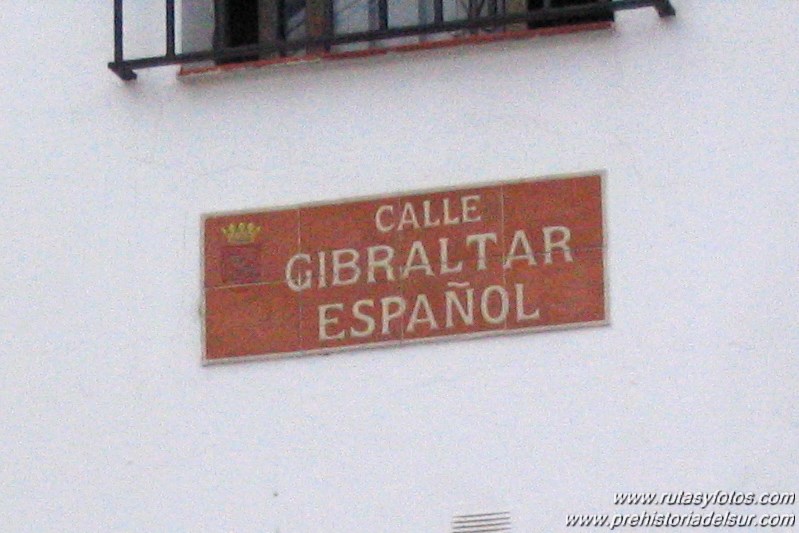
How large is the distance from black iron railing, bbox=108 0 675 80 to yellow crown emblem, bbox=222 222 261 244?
0.53 metres

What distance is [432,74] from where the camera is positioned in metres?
7.39

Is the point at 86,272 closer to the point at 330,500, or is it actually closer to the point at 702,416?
the point at 330,500

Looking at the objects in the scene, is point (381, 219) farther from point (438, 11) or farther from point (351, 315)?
point (438, 11)

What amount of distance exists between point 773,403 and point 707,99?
92 centimetres

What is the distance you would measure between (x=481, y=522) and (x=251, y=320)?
0.95m

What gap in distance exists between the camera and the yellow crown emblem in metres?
7.41

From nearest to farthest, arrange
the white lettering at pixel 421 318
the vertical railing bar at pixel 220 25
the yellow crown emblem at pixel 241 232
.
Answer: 1. the white lettering at pixel 421 318
2. the yellow crown emblem at pixel 241 232
3. the vertical railing bar at pixel 220 25

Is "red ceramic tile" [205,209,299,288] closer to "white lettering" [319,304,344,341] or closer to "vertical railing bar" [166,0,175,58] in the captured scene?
"white lettering" [319,304,344,341]

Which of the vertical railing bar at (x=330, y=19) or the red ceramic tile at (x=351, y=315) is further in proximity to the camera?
the vertical railing bar at (x=330, y=19)

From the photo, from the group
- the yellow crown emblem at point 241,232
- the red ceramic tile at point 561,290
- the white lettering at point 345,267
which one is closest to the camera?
the red ceramic tile at point 561,290

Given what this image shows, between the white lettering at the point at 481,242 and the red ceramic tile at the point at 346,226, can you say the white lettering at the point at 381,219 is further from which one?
the white lettering at the point at 481,242

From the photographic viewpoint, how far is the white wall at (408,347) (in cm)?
691

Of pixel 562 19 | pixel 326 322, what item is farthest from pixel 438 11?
pixel 326 322

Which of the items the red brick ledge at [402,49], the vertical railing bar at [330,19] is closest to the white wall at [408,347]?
the red brick ledge at [402,49]
